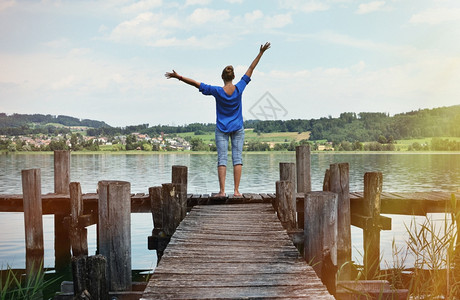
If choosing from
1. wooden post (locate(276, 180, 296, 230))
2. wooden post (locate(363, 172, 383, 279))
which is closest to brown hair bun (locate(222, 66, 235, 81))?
wooden post (locate(276, 180, 296, 230))

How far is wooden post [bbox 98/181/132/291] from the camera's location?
22.6ft

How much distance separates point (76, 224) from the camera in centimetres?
930

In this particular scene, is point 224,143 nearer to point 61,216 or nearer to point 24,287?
point 24,287

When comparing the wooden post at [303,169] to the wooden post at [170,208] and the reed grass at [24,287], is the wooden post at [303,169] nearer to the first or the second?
the wooden post at [170,208]

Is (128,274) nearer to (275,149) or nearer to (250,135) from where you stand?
(275,149)

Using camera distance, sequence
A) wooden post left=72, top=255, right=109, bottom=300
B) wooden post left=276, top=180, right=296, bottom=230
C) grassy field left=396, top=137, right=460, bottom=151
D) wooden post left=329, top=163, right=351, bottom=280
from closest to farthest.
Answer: wooden post left=72, top=255, right=109, bottom=300 < wooden post left=276, top=180, right=296, bottom=230 < wooden post left=329, top=163, right=351, bottom=280 < grassy field left=396, top=137, right=460, bottom=151

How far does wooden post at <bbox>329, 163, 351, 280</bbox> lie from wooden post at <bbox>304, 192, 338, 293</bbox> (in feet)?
9.54

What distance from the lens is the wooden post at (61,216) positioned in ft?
38.6

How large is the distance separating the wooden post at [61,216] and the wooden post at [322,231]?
7494 millimetres

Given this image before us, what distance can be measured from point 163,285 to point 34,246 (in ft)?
22.9

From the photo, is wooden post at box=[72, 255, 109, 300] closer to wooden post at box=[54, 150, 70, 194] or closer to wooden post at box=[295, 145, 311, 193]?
wooden post at box=[54, 150, 70, 194]

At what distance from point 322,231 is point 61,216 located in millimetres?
8754

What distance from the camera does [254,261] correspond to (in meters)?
5.52

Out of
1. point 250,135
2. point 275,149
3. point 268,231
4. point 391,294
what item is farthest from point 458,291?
point 250,135
